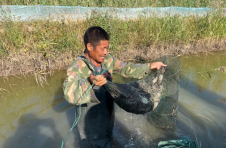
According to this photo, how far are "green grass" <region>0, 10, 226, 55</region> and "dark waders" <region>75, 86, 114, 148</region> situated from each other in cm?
353

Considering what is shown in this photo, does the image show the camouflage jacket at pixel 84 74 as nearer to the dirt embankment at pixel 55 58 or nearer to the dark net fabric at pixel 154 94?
the dark net fabric at pixel 154 94

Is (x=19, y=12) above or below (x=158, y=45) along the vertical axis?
above

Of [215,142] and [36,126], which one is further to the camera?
[36,126]

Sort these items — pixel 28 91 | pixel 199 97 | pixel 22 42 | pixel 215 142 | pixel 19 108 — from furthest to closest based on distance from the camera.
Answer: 1. pixel 22 42
2. pixel 28 91
3. pixel 199 97
4. pixel 19 108
5. pixel 215 142

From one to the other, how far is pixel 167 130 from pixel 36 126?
2.25 metres

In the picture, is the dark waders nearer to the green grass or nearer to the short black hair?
the short black hair

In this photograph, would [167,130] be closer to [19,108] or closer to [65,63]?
[19,108]

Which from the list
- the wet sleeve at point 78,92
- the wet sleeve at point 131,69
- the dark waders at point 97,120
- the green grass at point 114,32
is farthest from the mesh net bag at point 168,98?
the green grass at point 114,32

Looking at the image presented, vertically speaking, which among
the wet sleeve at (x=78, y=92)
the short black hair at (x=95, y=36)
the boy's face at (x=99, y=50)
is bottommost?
the wet sleeve at (x=78, y=92)

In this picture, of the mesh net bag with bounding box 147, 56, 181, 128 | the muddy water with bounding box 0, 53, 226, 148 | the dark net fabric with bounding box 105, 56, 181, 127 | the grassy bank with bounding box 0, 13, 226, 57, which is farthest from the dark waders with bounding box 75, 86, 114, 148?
the grassy bank with bounding box 0, 13, 226, 57

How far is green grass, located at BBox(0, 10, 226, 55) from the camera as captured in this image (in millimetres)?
5195

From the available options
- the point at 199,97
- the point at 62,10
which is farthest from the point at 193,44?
the point at 62,10

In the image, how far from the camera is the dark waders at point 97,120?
2146mm

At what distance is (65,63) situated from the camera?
5.39 meters
